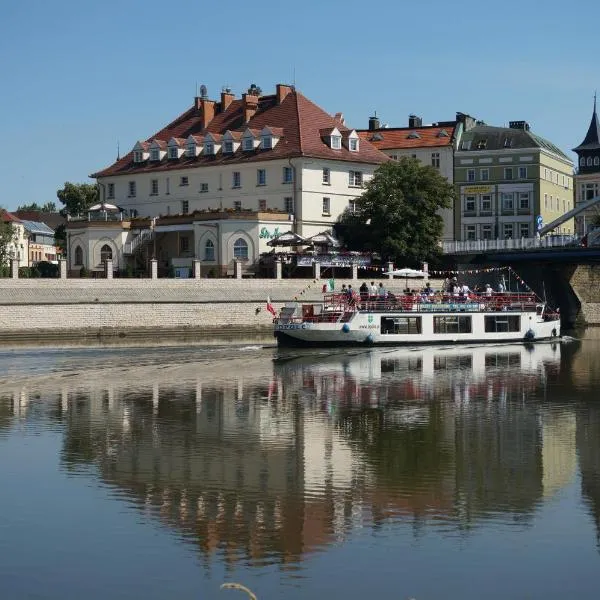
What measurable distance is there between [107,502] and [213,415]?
39.6 feet

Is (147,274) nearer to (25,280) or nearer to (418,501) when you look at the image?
(25,280)

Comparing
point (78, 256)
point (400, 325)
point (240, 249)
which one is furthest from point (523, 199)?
point (400, 325)

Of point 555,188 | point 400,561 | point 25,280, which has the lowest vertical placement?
point 400,561

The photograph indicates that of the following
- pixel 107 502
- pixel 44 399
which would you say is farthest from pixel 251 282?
pixel 107 502

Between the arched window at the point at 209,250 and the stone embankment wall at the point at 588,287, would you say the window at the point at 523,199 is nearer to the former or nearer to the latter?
the stone embankment wall at the point at 588,287

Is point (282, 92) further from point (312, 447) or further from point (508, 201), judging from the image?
point (312, 447)

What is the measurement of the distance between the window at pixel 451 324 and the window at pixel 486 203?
40.8 metres

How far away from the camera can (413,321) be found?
6169 centimetres

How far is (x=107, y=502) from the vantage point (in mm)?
22953

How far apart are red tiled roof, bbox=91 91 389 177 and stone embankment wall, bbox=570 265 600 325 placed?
56.9ft

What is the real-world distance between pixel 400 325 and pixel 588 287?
35.9m

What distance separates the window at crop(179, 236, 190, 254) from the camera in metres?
88.2

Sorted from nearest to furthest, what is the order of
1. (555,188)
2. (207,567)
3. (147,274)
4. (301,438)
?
(207,567)
(301,438)
(147,274)
(555,188)

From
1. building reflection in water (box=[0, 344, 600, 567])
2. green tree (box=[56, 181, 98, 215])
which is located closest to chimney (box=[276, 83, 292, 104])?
green tree (box=[56, 181, 98, 215])
